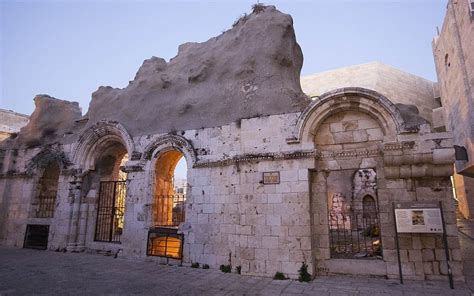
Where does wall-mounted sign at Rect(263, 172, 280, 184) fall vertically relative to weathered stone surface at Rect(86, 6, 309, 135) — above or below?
below

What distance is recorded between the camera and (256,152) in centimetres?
671

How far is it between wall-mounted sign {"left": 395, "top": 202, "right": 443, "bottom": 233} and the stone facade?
30.2 feet

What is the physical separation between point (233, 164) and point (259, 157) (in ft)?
2.33

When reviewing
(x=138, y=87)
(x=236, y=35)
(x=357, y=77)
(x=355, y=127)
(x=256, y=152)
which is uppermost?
(x=357, y=77)

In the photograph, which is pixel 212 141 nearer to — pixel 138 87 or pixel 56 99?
pixel 138 87

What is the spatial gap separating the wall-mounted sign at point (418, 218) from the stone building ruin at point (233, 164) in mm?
509

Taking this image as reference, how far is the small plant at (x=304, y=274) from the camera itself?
221 inches

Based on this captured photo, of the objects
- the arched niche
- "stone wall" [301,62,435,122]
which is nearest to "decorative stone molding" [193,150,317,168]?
the arched niche

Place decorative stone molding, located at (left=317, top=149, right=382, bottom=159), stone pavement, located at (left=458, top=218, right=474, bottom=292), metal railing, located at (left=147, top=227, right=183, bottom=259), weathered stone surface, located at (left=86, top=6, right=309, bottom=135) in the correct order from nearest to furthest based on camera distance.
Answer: stone pavement, located at (left=458, top=218, right=474, bottom=292) < decorative stone molding, located at (left=317, top=149, right=382, bottom=159) < weathered stone surface, located at (left=86, top=6, right=309, bottom=135) < metal railing, located at (left=147, top=227, right=183, bottom=259)

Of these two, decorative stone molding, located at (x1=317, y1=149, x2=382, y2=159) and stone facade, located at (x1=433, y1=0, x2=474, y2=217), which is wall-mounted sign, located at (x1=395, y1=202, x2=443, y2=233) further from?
stone facade, located at (x1=433, y1=0, x2=474, y2=217)

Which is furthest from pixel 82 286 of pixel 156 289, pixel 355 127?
pixel 355 127

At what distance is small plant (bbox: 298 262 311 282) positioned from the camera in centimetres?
561

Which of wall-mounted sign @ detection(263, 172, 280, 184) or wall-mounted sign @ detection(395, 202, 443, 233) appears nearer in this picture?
wall-mounted sign @ detection(395, 202, 443, 233)

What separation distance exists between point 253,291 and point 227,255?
1630 mm
